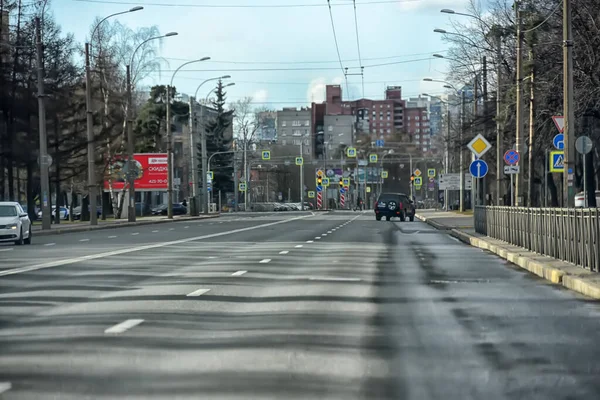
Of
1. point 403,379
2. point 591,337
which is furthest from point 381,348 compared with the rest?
point 591,337

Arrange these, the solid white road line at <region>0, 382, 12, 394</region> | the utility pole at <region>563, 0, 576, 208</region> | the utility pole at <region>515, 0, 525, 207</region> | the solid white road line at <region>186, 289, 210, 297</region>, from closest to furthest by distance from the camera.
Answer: the solid white road line at <region>0, 382, 12, 394</region>, the solid white road line at <region>186, 289, 210, 297</region>, the utility pole at <region>563, 0, 576, 208</region>, the utility pole at <region>515, 0, 525, 207</region>

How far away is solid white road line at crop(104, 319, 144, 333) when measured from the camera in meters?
9.95

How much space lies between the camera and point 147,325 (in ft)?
33.9

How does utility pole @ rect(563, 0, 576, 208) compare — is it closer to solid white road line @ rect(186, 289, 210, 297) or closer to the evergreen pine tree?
solid white road line @ rect(186, 289, 210, 297)

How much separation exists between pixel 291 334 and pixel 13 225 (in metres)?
23.1

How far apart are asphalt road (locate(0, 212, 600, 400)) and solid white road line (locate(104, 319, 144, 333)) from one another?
2 cm

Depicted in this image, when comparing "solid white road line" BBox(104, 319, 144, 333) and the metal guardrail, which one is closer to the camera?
"solid white road line" BBox(104, 319, 144, 333)

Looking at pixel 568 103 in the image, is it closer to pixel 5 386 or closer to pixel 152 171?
pixel 5 386

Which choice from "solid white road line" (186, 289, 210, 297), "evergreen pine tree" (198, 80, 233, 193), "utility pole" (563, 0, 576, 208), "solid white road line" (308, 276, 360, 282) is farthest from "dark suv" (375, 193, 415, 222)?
"evergreen pine tree" (198, 80, 233, 193)

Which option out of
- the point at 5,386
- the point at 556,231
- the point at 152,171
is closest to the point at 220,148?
the point at 152,171

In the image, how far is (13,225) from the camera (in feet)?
102

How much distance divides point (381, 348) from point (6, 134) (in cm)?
4920

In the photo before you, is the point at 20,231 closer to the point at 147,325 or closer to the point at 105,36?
the point at 147,325

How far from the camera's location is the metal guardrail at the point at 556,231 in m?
16.3
